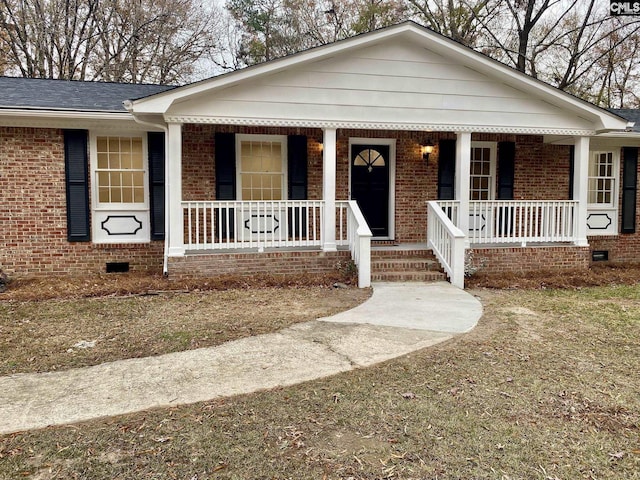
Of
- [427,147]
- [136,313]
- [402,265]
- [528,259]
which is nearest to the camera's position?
[136,313]

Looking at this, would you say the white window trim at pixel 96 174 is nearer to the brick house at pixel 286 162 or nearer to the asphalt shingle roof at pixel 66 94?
the brick house at pixel 286 162

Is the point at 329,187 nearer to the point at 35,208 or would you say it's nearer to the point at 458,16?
the point at 35,208

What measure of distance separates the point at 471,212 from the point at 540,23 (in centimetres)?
1605

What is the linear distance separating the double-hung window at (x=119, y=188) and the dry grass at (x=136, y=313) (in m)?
0.95

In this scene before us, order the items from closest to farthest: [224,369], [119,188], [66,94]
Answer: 1. [224,369]
2. [119,188]
3. [66,94]

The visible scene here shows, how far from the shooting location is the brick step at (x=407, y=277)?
7.82m

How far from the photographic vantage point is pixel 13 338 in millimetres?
4871

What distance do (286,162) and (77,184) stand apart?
398cm

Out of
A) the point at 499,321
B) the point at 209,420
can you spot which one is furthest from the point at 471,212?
the point at 209,420

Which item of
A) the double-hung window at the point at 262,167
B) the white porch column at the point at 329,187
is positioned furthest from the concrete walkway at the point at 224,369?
the double-hung window at the point at 262,167

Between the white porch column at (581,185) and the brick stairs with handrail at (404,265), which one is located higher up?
the white porch column at (581,185)

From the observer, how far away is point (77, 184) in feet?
27.9

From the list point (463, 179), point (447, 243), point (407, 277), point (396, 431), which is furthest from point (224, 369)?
point (463, 179)

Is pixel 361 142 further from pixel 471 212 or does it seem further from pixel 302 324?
pixel 302 324
